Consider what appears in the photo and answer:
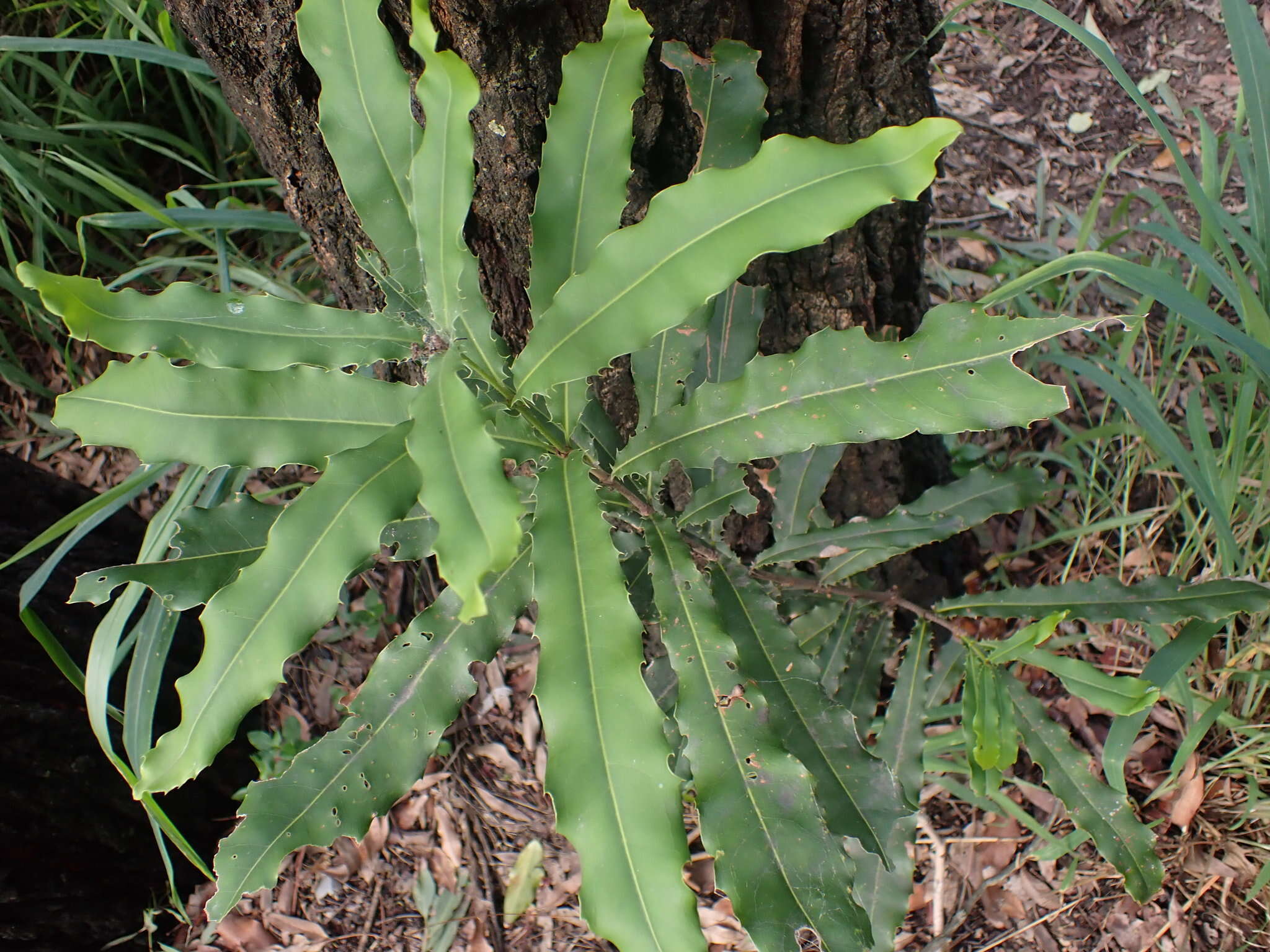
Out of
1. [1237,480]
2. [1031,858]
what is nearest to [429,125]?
[1237,480]

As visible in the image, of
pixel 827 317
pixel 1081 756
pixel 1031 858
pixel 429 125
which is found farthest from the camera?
pixel 1031 858

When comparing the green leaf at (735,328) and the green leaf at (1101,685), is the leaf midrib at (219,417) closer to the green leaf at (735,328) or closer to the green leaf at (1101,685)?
the green leaf at (735,328)

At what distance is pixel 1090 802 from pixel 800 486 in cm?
56

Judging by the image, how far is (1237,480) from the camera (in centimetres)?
138

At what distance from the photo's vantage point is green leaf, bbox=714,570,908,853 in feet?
3.07

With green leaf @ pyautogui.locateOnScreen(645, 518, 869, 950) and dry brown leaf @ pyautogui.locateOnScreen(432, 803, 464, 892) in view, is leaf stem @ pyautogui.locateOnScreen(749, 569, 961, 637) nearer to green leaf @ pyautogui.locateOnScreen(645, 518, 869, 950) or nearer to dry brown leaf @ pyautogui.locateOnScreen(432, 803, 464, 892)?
green leaf @ pyautogui.locateOnScreen(645, 518, 869, 950)

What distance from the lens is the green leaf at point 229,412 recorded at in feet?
2.25

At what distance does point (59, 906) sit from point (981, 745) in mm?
1726

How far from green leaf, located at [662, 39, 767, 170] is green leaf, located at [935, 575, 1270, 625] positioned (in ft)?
2.26

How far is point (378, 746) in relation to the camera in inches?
35.6

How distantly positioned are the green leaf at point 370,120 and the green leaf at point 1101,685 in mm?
799

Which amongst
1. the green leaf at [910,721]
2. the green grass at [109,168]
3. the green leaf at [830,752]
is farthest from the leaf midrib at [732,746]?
the green grass at [109,168]

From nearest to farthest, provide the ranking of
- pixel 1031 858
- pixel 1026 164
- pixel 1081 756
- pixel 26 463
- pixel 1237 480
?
pixel 1081 756 < pixel 1237 480 < pixel 1031 858 < pixel 26 463 < pixel 1026 164

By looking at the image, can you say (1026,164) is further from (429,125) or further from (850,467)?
(429,125)
